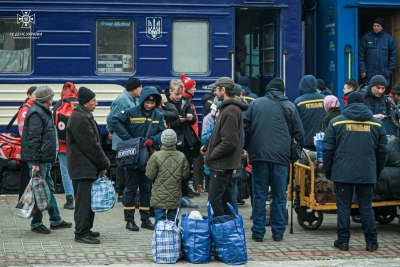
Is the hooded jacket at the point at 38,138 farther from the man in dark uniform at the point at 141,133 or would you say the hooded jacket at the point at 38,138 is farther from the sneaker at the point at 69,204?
the sneaker at the point at 69,204

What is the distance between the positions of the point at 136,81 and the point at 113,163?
2735 millimetres

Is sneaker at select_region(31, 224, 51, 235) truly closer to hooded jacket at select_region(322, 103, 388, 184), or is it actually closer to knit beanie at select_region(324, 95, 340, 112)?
hooded jacket at select_region(322, 103, 388, 184)

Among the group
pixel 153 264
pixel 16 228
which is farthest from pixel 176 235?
pixel 16 228

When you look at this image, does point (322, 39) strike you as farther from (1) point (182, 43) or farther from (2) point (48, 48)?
(2) point (48, 48)

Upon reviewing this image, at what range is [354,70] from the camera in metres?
13.9

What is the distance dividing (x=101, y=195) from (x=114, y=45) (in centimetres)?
431

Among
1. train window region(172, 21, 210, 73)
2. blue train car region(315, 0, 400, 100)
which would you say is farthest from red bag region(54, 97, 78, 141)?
blue train car region(315, 0, 400, 100)

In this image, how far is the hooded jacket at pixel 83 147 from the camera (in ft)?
30.5

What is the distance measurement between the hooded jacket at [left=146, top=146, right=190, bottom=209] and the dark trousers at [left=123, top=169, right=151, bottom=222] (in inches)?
19.6

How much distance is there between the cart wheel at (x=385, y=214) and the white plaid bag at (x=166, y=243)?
3180 millimetres

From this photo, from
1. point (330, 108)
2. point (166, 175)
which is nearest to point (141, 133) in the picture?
point (166, 175)

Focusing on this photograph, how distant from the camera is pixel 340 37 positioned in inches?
541

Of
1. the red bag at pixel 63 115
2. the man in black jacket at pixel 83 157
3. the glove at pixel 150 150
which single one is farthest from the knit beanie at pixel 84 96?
the red bag at pixel 63 115

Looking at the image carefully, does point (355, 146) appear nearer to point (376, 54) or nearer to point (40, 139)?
point (40, 139)
